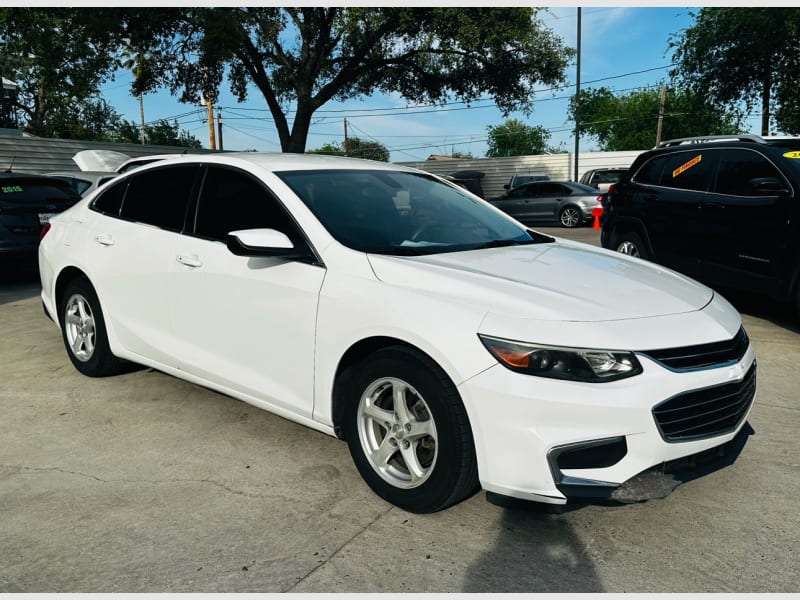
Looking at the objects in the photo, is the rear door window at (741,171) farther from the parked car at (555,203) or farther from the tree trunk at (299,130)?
the tree trunk at (299,130)

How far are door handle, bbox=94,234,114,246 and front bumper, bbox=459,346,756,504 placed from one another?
2.98 meters

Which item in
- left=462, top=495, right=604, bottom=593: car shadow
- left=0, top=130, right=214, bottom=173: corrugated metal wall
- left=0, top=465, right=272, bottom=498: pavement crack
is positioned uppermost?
left=0, top=130, right=214, bottom=173: corrugated metal wall

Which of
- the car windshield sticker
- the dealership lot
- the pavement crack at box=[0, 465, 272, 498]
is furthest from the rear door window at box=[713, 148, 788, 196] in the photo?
the pavement crack at box=[0, 465, 272, 498]

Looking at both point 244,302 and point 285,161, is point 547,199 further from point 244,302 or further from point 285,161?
point 244,302

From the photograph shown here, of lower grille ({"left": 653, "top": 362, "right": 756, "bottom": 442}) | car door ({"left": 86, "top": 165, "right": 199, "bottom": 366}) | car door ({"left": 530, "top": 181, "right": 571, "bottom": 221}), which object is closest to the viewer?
lower grille ({"left": 653, "top": 362, "right": 756, "bottom": 442})

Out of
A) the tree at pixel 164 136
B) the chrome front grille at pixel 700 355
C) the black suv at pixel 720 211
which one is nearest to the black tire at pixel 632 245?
the black suv at pixel 720 211

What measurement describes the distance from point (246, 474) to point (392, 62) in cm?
2081

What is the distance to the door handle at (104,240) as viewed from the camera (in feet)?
15.1

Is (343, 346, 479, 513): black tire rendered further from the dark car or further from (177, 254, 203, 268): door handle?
the dark car

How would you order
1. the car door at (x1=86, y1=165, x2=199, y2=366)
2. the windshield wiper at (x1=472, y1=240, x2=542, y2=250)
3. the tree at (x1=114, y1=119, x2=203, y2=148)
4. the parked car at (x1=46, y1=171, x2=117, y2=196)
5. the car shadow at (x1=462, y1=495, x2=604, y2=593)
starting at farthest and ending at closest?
the tree at (x1=114, y1=119, x2=203, y2=148) → the parked car at (x1=46, y1=171, x2=117, y2=196) → the car door at (x1=86, y1=165, x2=199, y2=366) → the windshield wiper at (x1=472, y1=240, x2=542, y2=250) → the car shadow at (x1=462, y1=495, x2=604, y2=593)

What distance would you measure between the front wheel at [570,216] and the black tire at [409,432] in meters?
16.9

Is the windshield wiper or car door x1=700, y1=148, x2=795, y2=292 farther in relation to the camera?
car door x1=700, y1=148, x2=795, y2=292

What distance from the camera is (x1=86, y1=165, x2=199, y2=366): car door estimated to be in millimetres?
4180

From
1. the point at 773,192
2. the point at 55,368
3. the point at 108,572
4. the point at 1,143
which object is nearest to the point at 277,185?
the point at 108,572
